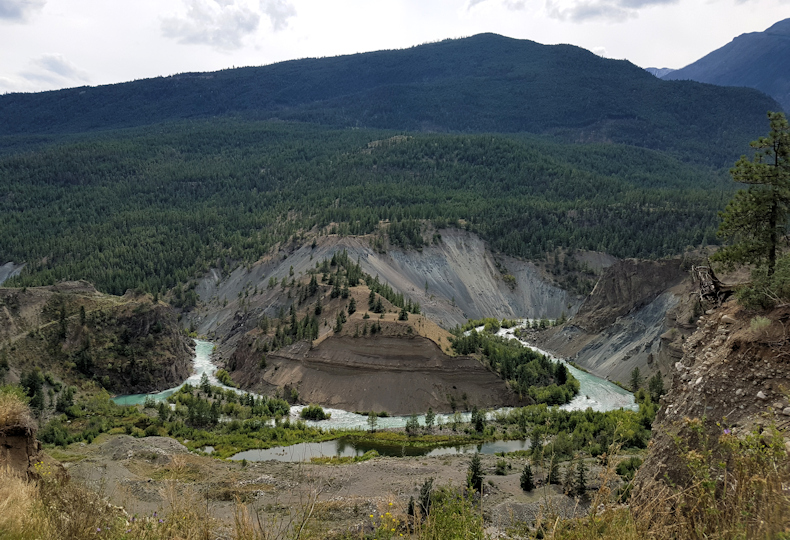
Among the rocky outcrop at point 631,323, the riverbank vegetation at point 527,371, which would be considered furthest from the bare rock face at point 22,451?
the rocky outcrop at point 631,323

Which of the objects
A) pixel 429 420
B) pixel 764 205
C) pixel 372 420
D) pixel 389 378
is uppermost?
pixel 764 205

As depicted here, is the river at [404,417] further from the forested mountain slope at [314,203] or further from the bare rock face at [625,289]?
the forested mountain slope at [314,203]

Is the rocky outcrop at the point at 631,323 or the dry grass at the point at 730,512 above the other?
the dry grass at the point at 730,512

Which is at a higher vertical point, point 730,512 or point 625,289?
point 730,512

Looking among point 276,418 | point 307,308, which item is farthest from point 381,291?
point 276,418

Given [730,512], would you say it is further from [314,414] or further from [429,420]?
[314,414]

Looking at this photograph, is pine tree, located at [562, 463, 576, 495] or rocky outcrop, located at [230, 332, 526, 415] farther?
rocky outcrop, located at [230, 332, 526, 415]

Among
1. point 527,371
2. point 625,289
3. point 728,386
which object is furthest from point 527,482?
point 625,289

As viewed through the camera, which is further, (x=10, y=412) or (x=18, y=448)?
(x=18, y=448)


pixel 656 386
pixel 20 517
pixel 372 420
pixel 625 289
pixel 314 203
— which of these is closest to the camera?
pixel 20 517

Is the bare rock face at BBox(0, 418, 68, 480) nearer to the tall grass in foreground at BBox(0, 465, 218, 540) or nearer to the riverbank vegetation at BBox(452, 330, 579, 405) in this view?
the tall grass in foreground at BBox(0, 465, 218, 540)

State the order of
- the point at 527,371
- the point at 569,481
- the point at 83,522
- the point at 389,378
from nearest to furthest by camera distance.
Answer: the point at 83,522 → the point at 569,481 → the point at 389,378 → the point at 527,371

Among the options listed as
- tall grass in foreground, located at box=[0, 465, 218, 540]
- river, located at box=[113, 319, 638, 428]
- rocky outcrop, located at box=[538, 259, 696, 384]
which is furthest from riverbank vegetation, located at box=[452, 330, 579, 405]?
tall grass in foreground, located at box=[0, 465, 218, 540]

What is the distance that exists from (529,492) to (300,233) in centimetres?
8439
